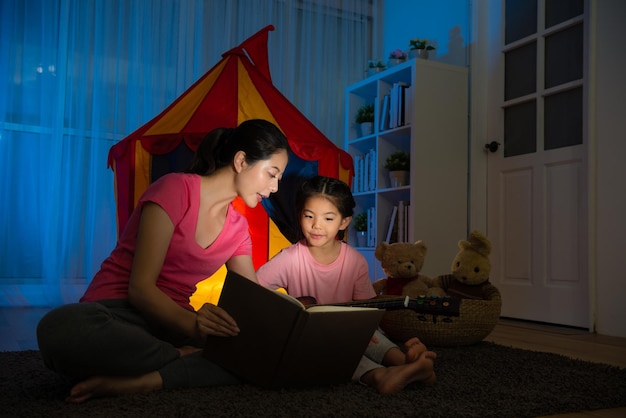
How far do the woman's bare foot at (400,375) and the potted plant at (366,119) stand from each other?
247cm

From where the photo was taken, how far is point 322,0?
149 inches

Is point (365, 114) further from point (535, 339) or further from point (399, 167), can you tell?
point (535, 339)

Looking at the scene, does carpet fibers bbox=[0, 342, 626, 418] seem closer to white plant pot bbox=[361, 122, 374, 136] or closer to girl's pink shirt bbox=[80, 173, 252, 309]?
girl's pink shirt bbox=[80, 173, 252, 309]

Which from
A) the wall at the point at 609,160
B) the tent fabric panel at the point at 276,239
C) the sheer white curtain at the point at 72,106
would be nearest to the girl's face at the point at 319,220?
the tent fabric panel at the point at 276,239

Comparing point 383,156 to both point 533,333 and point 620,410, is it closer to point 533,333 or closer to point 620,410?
point 533,333

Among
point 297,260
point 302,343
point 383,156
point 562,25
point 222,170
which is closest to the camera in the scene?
point 302,343

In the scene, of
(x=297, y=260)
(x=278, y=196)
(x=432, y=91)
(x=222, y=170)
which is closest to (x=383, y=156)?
(x=432, y=91)

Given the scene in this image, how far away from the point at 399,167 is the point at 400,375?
84.9 inches

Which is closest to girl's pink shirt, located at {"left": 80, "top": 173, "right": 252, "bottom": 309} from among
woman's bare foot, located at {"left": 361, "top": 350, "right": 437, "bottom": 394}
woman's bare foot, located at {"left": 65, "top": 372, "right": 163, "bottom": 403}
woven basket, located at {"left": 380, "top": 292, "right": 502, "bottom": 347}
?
woman's bare foot, located at {"left": 65, "top": 372, "right": 163, "bottom": 403}

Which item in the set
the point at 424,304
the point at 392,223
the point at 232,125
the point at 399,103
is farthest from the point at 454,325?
the point at 399,103

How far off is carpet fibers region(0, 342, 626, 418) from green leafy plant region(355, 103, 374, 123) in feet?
7.66

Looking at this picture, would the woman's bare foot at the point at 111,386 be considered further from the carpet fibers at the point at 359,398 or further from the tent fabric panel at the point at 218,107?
the tent fabric panel at the point at 218,107

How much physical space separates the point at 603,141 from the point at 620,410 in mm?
1561

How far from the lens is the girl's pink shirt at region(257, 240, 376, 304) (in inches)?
64.5
